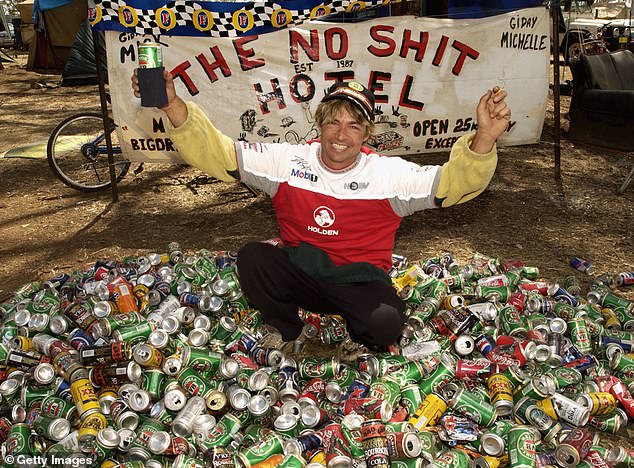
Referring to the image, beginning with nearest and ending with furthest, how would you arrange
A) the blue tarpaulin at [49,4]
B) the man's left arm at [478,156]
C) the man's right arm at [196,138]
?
the man's left arm at [478,156], the man's right arm at [196,138], the blue tarpaulin at [49,4]

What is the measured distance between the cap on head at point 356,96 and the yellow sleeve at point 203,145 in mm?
535

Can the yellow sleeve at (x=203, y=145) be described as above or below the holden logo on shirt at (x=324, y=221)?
above

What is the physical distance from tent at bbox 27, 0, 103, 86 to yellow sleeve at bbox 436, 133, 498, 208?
39.5 feet

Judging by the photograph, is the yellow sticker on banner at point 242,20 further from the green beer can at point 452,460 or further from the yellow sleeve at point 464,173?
the green beer can at point 452,460

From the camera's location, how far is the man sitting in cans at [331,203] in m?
2.63

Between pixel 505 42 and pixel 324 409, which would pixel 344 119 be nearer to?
pixel 324 409

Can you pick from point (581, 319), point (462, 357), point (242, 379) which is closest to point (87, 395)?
point (242, 379)

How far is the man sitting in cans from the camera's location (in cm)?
263

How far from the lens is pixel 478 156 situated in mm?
2320

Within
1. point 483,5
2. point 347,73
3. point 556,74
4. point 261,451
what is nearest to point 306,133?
point 347,73

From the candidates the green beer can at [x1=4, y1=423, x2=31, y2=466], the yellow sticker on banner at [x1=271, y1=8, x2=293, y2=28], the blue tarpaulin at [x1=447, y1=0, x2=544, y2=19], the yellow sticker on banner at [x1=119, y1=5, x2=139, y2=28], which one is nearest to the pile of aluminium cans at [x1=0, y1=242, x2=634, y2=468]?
the green beer can at [x1=4, y1=423, x2=31, y2=466]

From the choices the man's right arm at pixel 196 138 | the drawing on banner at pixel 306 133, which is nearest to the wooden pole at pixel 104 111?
the drawing on banner at pixel 306 133

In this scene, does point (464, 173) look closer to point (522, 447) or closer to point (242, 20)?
point (522, 447)

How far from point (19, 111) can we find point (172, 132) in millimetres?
9324
